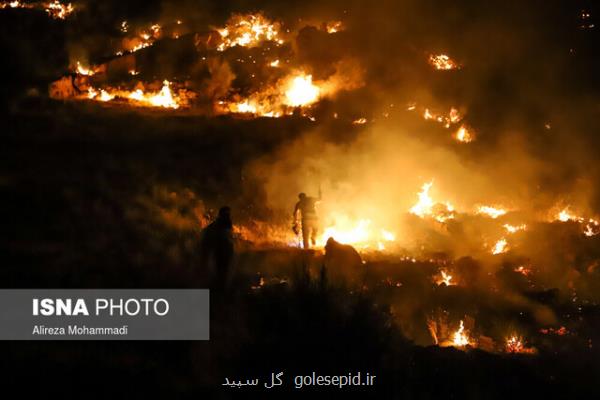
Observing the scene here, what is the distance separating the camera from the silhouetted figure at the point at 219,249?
8.62 meters

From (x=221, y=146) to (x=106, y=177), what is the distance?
5.10 m

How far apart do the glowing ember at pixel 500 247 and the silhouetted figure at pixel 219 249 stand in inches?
433

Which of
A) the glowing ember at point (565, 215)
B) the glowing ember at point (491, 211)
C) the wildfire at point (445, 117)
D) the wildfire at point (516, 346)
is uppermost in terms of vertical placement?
the wildfire at point (445, 117)

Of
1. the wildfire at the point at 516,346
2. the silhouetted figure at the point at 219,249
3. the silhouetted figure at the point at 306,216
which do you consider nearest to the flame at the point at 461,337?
→ the wildfire at the point at 516,346

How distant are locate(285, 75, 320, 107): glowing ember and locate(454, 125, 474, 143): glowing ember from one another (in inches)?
294

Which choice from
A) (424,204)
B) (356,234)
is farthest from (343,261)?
→ (424,204)

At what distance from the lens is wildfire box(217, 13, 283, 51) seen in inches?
1193

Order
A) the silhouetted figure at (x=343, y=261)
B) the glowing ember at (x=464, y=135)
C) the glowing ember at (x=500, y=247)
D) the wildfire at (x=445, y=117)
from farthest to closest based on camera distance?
the wildfire at (x=445, y=117) → the glowing ember at (x=464, y=135) → the glowing ember at (x=500, y=247) → the silhouetted figure at (x=343, y=261)

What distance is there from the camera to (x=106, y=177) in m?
16.2

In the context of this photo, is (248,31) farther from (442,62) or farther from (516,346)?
(516,346)

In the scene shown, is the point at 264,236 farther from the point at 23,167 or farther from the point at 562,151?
the point at 562,151

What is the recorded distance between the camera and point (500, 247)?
1683cm
